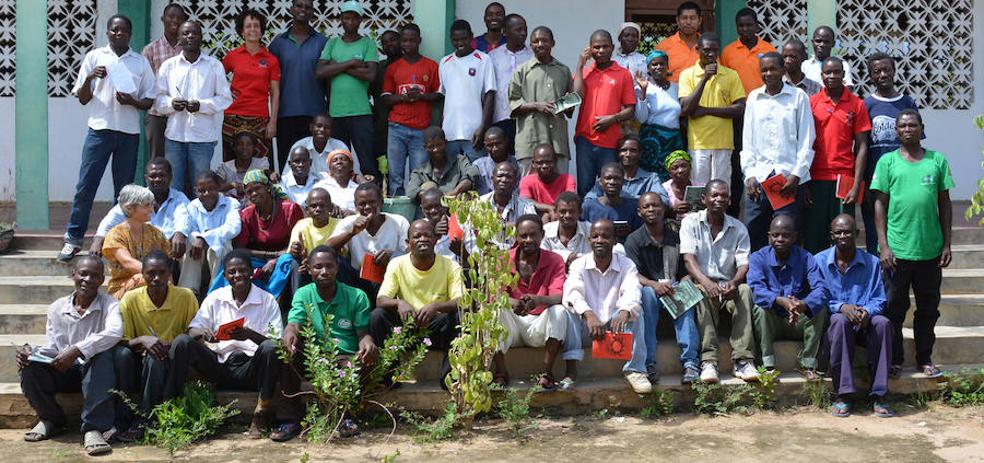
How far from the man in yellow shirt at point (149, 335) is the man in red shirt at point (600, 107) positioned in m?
3.26

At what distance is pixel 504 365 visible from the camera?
6.37 m

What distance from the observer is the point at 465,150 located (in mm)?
8242

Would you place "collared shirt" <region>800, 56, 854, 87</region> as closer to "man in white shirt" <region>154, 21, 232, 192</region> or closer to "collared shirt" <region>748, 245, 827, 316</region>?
"collared shirt" <region>748, 245, 827, 316</region>

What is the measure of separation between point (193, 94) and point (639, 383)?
13.6ft

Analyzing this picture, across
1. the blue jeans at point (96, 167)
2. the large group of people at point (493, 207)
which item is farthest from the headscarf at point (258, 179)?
the blue jeans at point (96, 167)

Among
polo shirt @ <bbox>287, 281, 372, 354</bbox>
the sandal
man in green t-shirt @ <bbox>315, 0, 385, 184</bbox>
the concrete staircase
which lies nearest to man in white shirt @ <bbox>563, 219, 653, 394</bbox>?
the concrete staircase

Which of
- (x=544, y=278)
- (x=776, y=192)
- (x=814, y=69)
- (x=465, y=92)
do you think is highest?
(x=814, y=69)

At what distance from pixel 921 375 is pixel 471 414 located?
3019 mm

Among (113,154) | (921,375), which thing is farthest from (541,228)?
(113,154)

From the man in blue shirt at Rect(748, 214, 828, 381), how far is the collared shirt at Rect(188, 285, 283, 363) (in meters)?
3.06

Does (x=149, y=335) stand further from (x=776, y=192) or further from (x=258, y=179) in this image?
(x=776, y=192)

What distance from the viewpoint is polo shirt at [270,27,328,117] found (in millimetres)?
8383

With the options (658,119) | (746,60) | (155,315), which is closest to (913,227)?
(658,119)

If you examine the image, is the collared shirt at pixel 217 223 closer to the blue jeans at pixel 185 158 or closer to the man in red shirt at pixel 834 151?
the blue jeans at pixel 185 158
